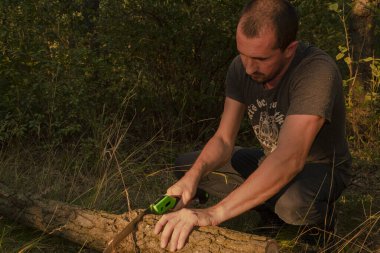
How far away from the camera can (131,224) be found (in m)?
2.68

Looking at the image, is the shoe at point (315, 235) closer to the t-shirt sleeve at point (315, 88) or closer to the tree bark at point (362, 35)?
the t-shirt sleeve at point (315, 88)

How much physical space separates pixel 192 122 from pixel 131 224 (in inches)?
132

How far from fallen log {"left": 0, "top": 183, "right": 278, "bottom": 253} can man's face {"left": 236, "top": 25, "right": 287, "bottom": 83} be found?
2.98 ft

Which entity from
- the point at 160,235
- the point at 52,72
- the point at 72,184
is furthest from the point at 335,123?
the point at 52,72

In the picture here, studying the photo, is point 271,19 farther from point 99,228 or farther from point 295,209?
point 99,228

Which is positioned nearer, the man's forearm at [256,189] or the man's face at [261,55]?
the man's forearm at [256,189]

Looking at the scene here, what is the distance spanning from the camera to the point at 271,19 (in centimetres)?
271

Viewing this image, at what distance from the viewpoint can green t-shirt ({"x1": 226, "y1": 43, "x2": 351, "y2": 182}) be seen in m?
2.75

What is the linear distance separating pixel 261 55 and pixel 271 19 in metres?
0.19

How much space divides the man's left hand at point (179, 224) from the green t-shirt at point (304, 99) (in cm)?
72

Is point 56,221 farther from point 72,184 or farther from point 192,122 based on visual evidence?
point 192,122

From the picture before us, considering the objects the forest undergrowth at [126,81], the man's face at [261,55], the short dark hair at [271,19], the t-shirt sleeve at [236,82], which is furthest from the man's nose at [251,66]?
the forest undergrowth at [126,81]

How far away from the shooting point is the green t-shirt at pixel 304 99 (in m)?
2.75

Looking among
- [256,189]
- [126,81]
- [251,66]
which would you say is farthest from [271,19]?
[126,81]
